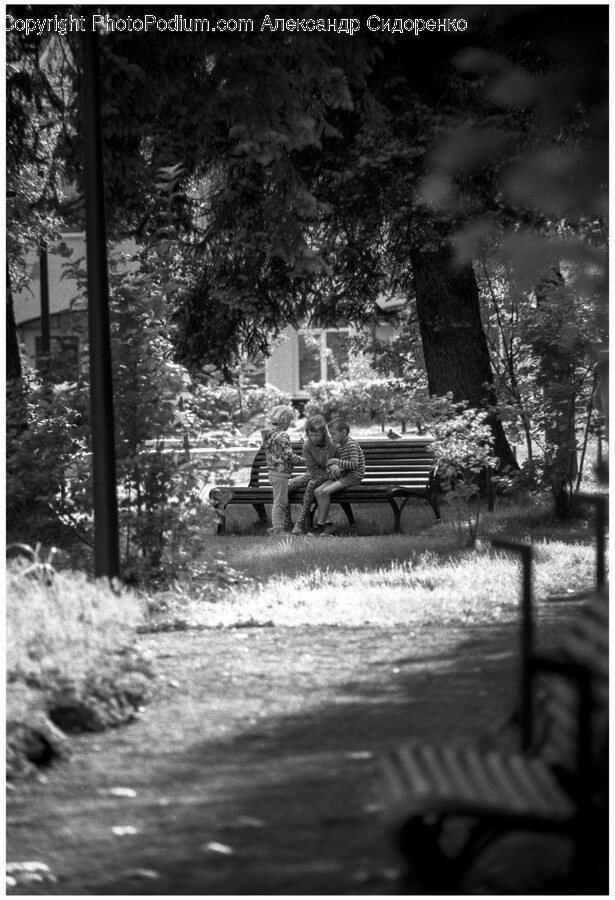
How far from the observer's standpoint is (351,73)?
44.5 feet

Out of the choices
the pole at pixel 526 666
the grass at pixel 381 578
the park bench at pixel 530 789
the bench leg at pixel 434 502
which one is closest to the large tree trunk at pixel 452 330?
the bench leg at pixel 434 502

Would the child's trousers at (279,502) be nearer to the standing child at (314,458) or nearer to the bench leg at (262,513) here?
the standing child at (314,458)

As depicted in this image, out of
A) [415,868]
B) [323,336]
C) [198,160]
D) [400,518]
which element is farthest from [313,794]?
[323,336]

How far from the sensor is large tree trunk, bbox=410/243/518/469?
16578 mm

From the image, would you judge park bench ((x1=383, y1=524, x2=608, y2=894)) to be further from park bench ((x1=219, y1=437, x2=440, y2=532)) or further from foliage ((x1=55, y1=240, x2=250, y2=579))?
park bench ((x1=219, y1=437, x2=440, y2=532))

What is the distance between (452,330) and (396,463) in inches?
97.3

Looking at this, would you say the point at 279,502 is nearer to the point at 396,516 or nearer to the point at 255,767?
the point at 396,516

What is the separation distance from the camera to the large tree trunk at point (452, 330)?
653 inches

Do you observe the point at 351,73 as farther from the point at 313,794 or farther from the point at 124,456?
the point at 313,794

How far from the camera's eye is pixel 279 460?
14422 millimetres

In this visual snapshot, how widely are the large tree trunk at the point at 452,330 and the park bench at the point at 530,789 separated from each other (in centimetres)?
1299

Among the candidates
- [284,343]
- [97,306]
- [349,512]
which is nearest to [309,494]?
[349,512]

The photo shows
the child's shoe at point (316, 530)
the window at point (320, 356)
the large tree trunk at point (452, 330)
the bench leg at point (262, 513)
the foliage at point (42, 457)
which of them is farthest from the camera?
the window at point (320, 356)

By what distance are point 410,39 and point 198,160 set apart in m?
2.92
